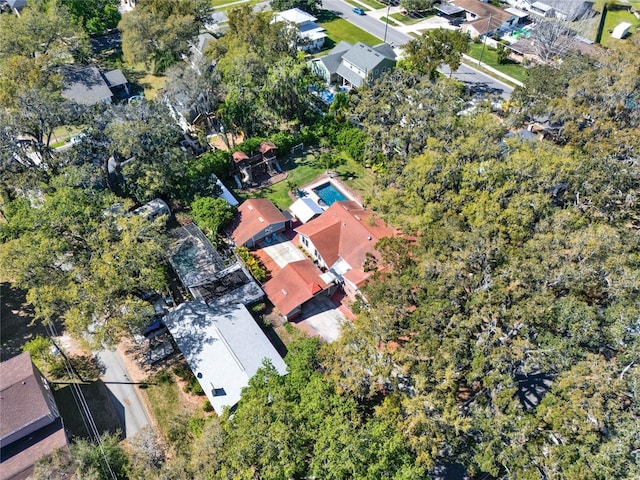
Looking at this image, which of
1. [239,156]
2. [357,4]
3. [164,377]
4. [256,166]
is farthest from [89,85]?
[357,4]

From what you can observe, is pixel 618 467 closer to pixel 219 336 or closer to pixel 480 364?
pixel 480 364

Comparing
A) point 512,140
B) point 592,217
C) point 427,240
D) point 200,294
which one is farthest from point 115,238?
point 592,217

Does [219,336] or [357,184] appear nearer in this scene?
[219,336]

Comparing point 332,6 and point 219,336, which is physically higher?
point 332,6

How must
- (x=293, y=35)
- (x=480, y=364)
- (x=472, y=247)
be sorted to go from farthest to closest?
(x=293, y=35) → (x=472, y=247) → (x=480, y=364)

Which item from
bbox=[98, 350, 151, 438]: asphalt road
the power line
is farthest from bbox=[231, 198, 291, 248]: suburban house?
the power line

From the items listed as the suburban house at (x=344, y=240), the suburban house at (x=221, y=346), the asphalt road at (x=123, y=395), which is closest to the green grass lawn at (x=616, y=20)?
the suburban house at (x=344, y=240)

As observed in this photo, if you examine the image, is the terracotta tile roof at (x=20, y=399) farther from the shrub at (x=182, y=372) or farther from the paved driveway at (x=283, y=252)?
the paved driveway at (x=283, y=252)
